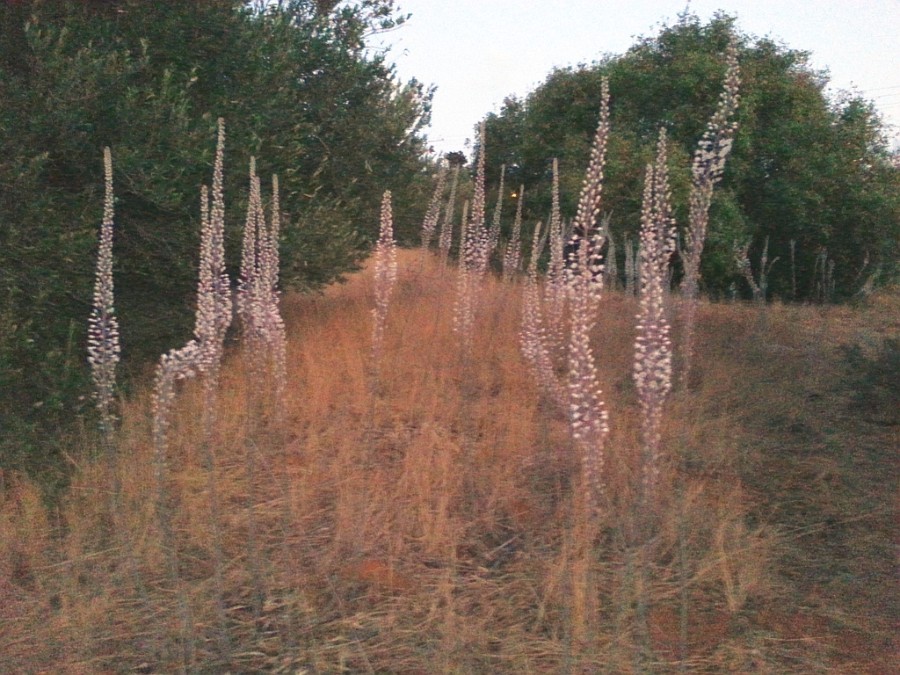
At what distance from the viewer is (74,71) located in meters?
5.98

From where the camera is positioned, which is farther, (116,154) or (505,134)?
(505,134)

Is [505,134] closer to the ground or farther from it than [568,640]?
farther from it

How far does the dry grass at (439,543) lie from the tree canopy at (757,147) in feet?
22.9

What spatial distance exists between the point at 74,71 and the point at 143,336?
83.1 inches

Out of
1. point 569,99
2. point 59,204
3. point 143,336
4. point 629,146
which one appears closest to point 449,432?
point 143,336

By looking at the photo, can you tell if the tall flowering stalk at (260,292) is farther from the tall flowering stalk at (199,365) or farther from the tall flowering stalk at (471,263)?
the tall flowering stalk at (471,263)

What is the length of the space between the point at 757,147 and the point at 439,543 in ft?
38.8

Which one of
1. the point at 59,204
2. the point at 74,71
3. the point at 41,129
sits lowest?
the point at 59,204

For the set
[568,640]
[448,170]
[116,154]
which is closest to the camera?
[568,640]

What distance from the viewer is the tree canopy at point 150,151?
19.5 feet

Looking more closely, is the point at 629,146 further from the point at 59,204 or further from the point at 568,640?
the point at 568,640

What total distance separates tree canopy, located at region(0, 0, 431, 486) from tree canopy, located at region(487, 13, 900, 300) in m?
4.81

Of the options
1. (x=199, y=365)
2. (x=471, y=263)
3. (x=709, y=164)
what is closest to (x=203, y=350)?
(x=199, y=365)

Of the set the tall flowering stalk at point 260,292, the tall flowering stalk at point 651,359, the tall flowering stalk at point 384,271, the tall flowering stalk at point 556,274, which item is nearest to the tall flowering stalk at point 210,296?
the tall flowering stalk at point 260,292
